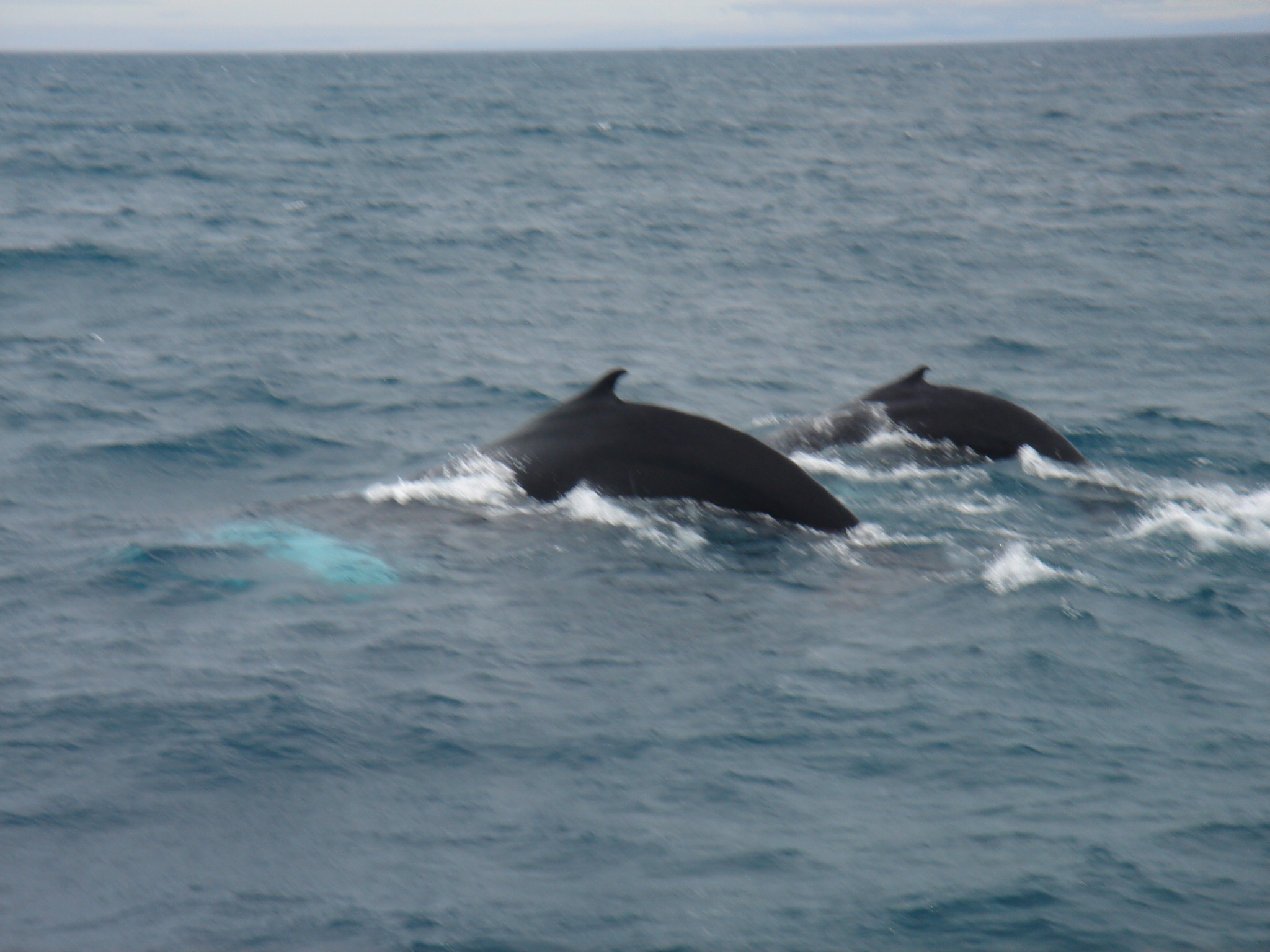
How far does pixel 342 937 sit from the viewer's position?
225 inches

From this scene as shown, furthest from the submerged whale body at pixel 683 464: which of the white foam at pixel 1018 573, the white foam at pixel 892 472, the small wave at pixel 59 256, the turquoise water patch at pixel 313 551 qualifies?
the small wave at pixel 59 256

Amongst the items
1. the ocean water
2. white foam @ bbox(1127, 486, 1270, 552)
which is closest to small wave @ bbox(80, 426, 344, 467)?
the ocean water

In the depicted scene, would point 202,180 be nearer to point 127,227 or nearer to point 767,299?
point 127,227

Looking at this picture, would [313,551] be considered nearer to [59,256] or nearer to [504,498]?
[504,498]

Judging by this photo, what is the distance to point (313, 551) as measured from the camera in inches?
398

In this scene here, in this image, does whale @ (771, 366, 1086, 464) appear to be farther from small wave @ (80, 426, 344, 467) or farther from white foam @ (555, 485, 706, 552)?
small wave @ (80, 426, 344, 467)

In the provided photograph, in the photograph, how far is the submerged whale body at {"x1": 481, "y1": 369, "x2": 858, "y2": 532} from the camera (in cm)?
1037

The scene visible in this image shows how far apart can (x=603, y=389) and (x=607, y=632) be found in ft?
7.29

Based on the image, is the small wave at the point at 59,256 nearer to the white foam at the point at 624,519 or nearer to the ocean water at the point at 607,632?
the ocean water at the point at 607,632

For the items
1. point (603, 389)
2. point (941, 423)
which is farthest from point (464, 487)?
point (941, 423)

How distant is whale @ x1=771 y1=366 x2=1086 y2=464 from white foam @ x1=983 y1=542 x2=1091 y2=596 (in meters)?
2.69

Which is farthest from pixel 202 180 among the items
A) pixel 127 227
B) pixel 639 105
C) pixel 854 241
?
pixel 639 105

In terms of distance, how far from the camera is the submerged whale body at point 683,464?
1037 centimetres

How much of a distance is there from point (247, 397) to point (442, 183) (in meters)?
25.5
